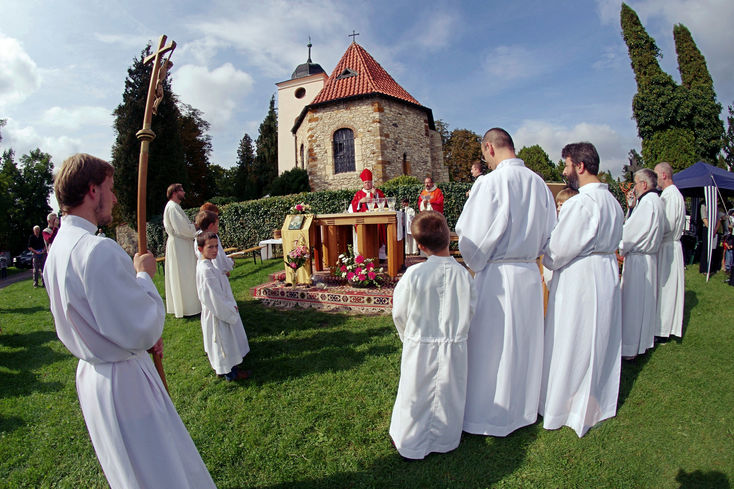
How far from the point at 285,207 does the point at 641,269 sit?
13.5 m

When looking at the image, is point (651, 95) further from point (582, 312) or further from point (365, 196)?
point (582, 312)

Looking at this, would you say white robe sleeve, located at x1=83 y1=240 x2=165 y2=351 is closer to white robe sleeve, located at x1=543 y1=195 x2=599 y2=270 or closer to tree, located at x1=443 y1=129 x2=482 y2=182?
white robe sleeve, located at x1=543 y1=195 x2=599 y2=270

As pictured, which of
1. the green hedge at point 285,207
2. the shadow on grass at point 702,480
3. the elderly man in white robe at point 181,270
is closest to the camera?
the shadow on grass at point 702,480

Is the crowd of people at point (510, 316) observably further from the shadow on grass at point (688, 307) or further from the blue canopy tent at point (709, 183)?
the blue canopy tent at point (709, 183)

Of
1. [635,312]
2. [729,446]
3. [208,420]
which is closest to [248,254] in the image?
[208,420]

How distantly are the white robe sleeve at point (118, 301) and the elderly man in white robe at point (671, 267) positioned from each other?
19.1ft

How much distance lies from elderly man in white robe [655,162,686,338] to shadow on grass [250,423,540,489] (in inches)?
132

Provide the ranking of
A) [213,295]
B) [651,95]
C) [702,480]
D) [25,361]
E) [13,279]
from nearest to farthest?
1. [702,480]
2. [213,295]
3. [25,361]
4. [651,95]
5. [13,279]

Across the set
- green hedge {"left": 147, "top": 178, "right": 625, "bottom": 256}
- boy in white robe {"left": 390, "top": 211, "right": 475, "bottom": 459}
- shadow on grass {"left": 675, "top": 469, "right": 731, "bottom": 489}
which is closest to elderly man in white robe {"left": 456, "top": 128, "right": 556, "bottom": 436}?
boy in white robe {"left": 390, "top": 211, "right": 475, "bottom": 459}

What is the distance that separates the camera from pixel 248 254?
51.2 ft

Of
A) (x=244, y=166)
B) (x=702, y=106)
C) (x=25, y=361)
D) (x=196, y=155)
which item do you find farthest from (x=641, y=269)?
(x=244, y=166)

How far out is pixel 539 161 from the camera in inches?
1724

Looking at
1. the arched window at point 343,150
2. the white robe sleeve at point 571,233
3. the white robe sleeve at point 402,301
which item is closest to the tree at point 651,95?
the arched window at point 343,150

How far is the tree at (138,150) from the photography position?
21.2 metres
